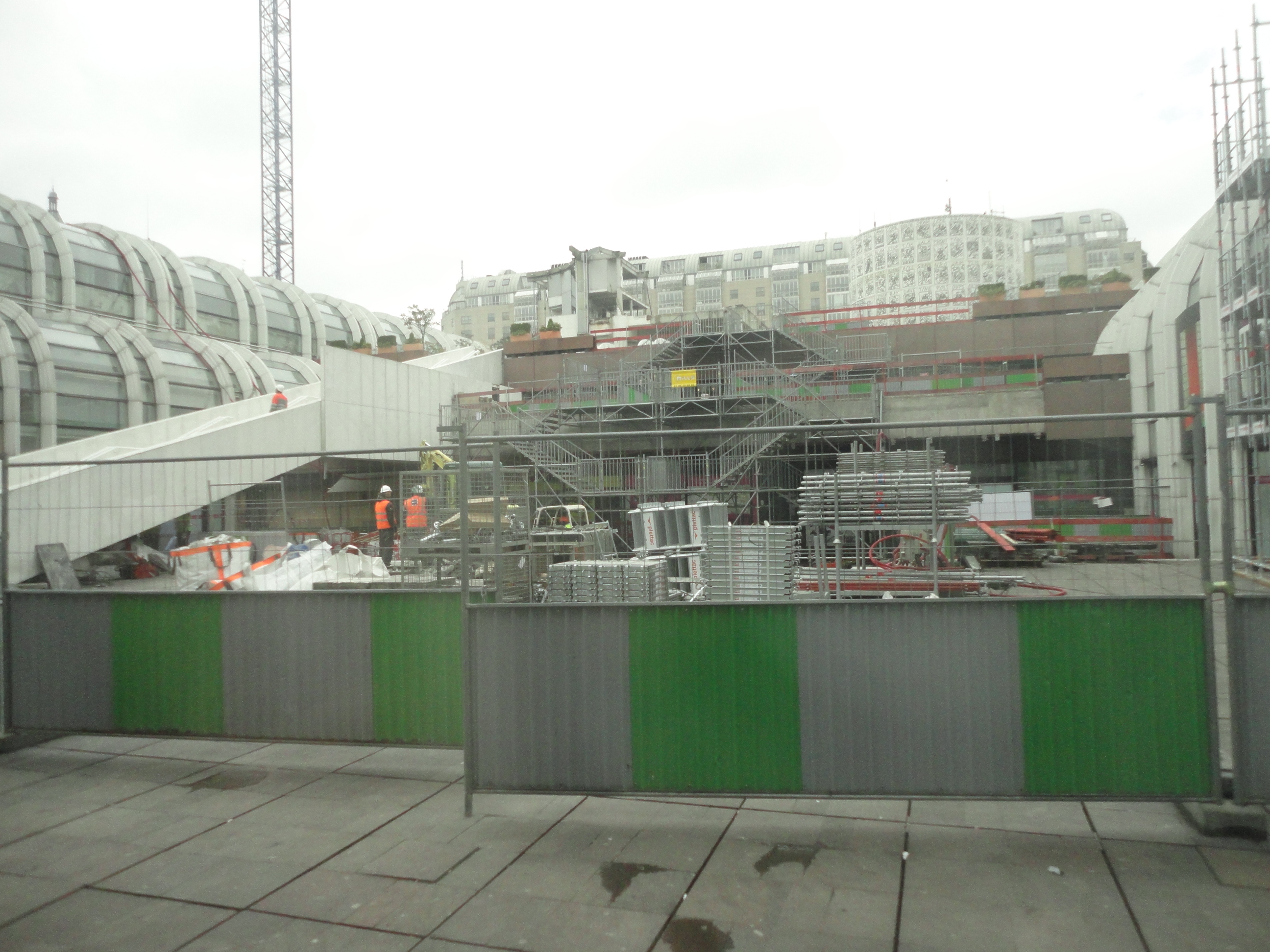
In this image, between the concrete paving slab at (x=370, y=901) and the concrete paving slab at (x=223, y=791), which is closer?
the concrete paving slab at (x=370, y=901)

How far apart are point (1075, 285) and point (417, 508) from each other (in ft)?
127

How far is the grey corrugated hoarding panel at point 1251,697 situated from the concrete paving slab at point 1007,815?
0.88m

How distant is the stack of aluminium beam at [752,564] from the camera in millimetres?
5547

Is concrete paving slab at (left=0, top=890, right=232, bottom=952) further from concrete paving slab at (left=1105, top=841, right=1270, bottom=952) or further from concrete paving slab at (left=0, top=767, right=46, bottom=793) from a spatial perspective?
concrete paving slab at (left=1105, top=841, right=1270, bottom=952)

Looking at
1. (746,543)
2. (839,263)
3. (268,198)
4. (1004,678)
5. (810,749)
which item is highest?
(839,263)

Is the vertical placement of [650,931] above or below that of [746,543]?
below

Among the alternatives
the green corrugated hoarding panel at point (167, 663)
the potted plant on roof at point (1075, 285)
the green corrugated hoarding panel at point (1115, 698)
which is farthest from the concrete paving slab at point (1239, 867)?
the potted plant on roof at point (1075, 285)

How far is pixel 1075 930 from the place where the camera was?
12.4 feet

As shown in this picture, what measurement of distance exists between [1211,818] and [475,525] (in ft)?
16.8

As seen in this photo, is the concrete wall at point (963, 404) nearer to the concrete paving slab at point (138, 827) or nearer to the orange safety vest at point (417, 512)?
the orange safety vest at point (417, 512)

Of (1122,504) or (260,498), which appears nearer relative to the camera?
(1122,504)

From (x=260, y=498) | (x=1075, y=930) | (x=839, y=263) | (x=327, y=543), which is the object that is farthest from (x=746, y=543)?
(x=839, y=263)

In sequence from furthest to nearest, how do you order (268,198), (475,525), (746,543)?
(268,198), (475,525), (746,543)

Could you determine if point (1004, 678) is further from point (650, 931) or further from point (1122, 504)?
point (650, 931)
